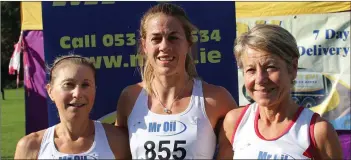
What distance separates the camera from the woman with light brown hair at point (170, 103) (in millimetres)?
2531

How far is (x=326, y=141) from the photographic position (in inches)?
86.5

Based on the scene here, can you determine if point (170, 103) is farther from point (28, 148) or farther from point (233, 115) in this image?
point (28, 148)

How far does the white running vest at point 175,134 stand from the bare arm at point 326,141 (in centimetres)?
60

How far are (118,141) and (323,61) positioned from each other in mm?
4255

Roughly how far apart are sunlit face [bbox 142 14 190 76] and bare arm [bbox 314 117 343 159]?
2.67 feet

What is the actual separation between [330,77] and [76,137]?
4464 millimetres

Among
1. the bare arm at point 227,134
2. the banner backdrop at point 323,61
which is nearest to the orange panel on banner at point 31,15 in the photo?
the banner backdrop at point 323,61

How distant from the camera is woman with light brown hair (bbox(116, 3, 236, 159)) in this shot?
99.7 inches

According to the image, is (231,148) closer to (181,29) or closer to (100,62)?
(181,29)

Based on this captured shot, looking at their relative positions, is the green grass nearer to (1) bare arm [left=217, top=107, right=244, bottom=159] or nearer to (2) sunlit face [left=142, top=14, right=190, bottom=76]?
(2) sunlit face [left=142, top=14, right=190, bottom=76]

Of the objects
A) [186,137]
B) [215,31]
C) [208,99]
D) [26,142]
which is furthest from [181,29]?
[215,31]

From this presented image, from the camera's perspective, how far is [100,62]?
397 centimetres

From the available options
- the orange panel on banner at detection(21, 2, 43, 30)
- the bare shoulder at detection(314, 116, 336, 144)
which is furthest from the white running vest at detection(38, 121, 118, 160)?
the orange panel on banner at detection(21, 2, 43, 30)

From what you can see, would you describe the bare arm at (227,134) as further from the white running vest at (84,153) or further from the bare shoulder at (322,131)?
the white running vest at (84,153)
